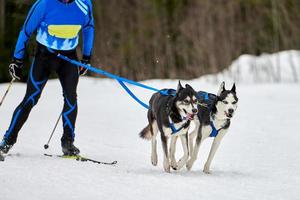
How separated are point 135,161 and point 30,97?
1303 millimetres

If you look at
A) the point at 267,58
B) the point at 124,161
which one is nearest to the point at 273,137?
the point at 124,161

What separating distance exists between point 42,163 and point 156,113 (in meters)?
1.14

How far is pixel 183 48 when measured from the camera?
2153 cm

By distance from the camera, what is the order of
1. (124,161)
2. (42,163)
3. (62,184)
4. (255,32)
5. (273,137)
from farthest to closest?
1. (255,32)
2. (273,137)
3. (124,161)
4. (42,163)
5. (62,184)

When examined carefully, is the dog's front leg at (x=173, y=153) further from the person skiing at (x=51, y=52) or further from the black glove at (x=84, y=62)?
the black glove at (x=84, y=62)

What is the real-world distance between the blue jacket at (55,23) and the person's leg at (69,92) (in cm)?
19

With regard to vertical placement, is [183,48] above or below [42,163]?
above

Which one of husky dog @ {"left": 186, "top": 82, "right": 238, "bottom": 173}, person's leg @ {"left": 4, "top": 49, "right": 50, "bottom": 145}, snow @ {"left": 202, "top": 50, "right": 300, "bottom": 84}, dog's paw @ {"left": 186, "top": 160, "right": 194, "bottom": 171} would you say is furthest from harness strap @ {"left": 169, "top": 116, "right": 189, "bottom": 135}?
snow @ {"left": 202, "top": 50, "right": 300, "bottom": 84}

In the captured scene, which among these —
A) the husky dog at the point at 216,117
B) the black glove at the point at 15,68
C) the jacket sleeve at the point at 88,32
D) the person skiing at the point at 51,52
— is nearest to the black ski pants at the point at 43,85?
the person skiing at the point at 51,52

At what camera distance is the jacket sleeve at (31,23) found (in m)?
6.00

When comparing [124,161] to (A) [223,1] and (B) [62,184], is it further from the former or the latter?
(A) [223,1]

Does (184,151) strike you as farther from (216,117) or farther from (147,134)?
(147,134)

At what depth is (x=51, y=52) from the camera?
620 cm

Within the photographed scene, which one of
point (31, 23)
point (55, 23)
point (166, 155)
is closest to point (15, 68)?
point (31, 23)
